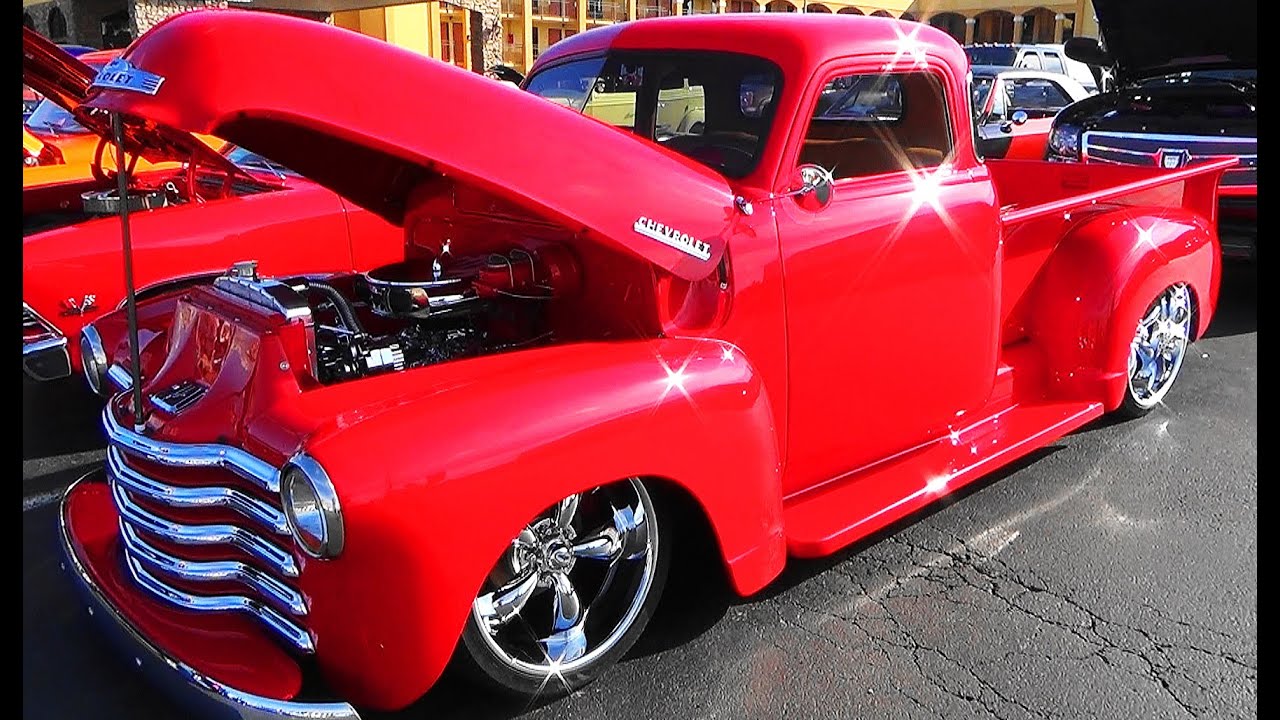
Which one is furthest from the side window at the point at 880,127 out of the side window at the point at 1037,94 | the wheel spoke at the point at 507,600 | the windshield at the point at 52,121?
the side window at the point at 1037,94

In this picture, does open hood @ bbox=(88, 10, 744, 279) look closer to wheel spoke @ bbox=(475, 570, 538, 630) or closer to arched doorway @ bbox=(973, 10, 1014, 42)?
wheel spoke @ bbox=(475, 570, 538, 630)

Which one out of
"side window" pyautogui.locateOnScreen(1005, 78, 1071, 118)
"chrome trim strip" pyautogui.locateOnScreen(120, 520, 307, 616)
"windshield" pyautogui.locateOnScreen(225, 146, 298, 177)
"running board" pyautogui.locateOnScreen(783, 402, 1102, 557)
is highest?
"side window" pyautogui.locateOnScreen(1005, 78, 1071, 118)

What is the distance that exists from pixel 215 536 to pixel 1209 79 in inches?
320

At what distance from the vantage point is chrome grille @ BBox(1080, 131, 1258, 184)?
22.5ft

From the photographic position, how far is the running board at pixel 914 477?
307cm

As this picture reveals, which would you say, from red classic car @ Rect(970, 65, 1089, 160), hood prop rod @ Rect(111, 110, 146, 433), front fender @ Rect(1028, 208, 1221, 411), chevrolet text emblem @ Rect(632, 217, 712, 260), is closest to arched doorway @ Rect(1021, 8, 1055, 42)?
red classic car @ Rect(970, 65, 1089, 160)

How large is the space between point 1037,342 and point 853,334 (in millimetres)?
1614

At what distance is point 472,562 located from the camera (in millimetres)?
2238

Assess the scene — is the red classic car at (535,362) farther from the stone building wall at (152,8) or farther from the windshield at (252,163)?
the stone building wall at (152,8)

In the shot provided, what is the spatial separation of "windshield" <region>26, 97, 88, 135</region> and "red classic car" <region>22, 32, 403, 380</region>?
5.52 ft

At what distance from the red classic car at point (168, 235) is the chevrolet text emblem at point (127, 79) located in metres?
1.99

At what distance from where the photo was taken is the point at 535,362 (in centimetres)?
257

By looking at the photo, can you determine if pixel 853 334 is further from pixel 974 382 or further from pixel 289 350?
pixel 289 350
